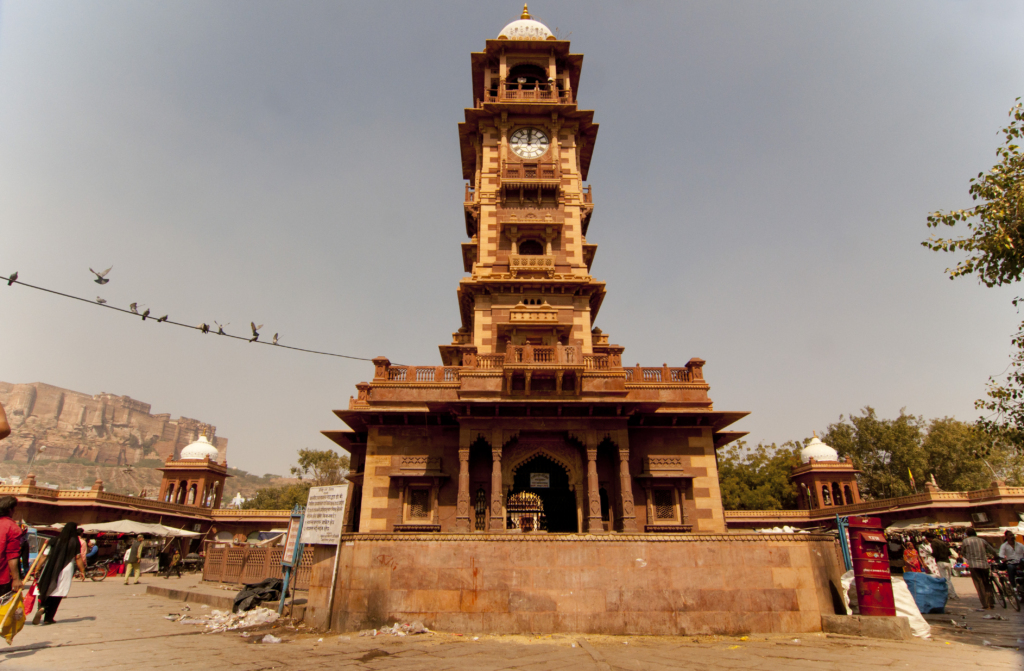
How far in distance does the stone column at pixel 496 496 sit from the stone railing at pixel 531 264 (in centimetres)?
876

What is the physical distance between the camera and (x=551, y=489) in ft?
69.4

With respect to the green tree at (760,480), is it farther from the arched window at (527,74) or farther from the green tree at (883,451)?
the arched window at (527,74)

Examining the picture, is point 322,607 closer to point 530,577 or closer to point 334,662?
point 334,662

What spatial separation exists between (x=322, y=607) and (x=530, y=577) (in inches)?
159

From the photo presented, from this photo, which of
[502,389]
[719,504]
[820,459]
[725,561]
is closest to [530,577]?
[725,561]

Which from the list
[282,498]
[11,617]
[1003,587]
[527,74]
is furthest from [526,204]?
[282,498]

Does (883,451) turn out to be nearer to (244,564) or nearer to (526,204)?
(526,204)

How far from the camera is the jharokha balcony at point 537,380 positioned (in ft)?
Result: 62.9

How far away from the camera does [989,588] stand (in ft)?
45.9

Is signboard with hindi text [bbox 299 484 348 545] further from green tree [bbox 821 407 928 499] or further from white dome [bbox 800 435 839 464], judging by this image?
green tree [bbox 821 407 928 499]

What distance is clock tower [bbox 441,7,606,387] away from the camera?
2397 cm

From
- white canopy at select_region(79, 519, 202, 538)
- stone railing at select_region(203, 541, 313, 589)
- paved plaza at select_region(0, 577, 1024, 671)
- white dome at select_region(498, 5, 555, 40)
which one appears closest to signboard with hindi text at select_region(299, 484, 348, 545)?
paved plaza at select_region(0, 577, 1024, 671)

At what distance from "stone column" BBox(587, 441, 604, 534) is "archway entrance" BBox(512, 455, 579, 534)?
6.74 ft

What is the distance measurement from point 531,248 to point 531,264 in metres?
2.11
